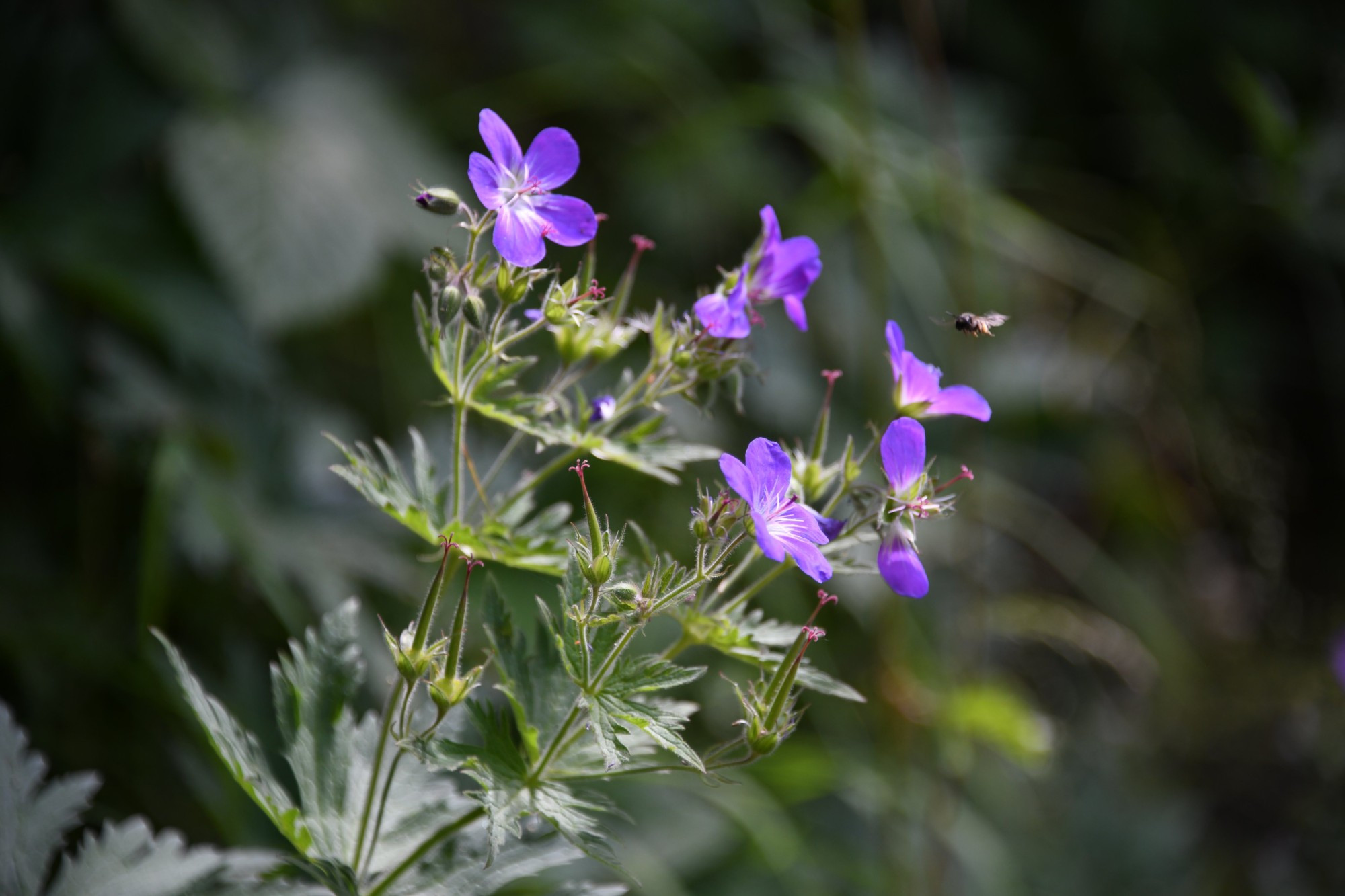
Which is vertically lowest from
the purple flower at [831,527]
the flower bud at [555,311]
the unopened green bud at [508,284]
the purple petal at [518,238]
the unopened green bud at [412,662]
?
the unopened green bud at [412,662]

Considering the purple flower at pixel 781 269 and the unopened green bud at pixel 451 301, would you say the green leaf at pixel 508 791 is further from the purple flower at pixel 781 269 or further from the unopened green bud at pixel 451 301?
the purple flower at pixel 781 269

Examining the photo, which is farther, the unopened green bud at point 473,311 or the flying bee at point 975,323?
the flying bee at point 975,323

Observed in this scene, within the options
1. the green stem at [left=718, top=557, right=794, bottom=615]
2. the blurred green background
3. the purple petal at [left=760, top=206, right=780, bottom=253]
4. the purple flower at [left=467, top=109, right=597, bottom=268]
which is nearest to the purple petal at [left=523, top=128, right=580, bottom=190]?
the purple flower at [left=467, top=109, right=597, bottom=268]

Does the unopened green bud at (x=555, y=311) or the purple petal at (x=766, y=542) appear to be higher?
the unopened green bud at (x=555, y=311)

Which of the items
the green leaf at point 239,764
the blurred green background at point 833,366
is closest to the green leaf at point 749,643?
the green leaf at point 239,764

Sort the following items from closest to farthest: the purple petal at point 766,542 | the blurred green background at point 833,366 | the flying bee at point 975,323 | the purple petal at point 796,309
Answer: the purple petal at point 766,542 → the purple petal at point 796,309 → the flying bee at point 975,323 → the blurred green background at point 833,366

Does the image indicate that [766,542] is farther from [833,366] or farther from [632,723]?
[833,366]

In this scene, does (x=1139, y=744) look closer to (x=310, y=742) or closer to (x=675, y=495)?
(x=675, y=495)
